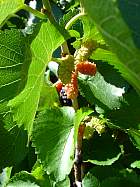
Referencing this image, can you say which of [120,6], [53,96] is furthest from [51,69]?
[120,6]

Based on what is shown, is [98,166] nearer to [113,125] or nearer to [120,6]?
[113,125]

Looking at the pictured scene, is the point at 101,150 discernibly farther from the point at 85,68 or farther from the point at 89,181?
the point at 85,68

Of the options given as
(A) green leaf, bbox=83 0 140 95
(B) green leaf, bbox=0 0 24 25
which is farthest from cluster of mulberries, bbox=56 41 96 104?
(A) green leaf, bbox=83 0 140 95

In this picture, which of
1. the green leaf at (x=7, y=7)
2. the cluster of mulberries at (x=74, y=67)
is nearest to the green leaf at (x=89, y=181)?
the cluster of mulberries at (x=74, y=67)

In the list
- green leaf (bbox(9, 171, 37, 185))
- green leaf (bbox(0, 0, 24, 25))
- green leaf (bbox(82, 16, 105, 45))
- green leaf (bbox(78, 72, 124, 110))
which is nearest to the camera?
green leaf (bbox(0, 0, 24, 25))

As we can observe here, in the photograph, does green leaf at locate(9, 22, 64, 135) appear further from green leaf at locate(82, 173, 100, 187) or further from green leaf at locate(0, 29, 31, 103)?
green leaf at locate(82, 173, 100, 187)

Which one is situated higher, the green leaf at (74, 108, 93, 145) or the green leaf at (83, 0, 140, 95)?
the green leaf at (83, 0, 140, 95)
